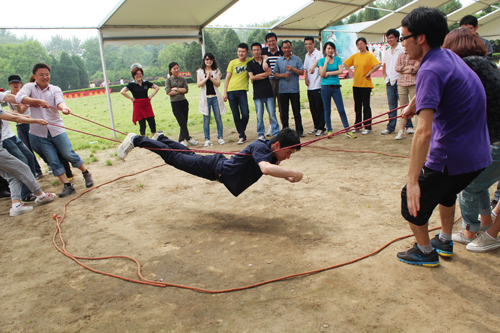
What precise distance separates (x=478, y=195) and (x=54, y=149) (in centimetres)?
549

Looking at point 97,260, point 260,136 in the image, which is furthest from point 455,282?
point 260,136

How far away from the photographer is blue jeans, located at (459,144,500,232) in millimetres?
2725

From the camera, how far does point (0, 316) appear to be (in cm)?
272

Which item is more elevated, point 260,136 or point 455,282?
point 260,136

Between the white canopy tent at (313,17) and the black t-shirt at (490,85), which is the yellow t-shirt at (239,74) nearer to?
the white canopy tent at (313,17)

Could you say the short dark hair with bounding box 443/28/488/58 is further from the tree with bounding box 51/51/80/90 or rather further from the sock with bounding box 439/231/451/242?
the tree with bounding box 51/51/80/90

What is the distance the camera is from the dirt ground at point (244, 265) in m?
2.45

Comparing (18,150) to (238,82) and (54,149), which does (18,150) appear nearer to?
(54,149)

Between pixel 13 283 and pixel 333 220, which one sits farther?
pixel 333 220

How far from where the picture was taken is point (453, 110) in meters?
2.31

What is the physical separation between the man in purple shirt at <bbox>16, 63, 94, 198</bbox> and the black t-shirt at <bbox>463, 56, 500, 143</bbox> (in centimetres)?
494

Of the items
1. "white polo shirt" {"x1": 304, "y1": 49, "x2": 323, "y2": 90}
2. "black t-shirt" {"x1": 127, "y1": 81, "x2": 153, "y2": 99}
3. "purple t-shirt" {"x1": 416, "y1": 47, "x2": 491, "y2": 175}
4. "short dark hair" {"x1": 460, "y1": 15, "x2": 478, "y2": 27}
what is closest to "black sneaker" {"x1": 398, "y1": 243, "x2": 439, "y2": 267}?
"purple t-shirt" {"x1": 416, "y1": 47, "x2": 491, "y2": 175}

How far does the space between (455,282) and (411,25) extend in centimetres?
187

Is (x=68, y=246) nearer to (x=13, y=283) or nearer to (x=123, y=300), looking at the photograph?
(x=13, y=283)
